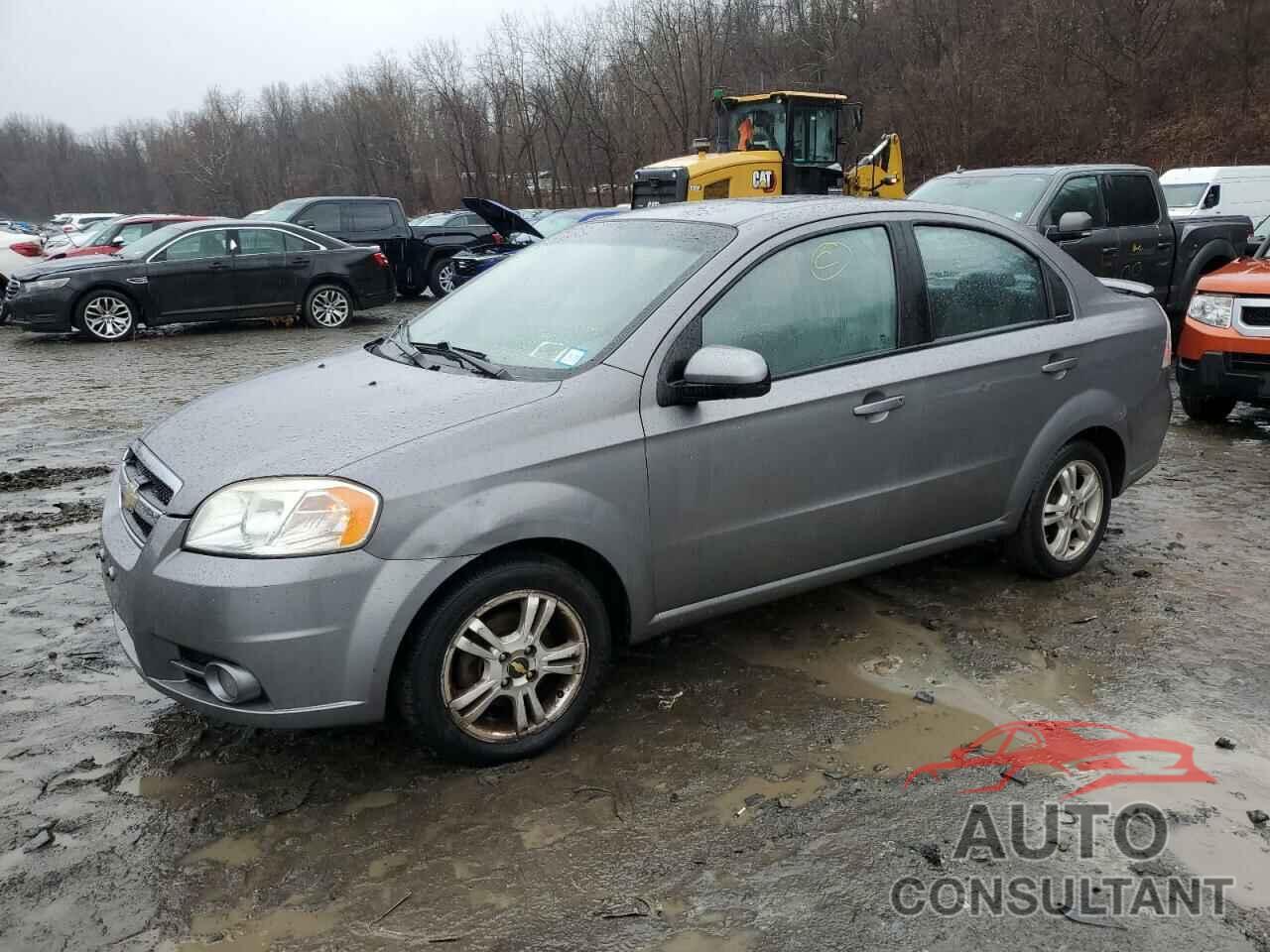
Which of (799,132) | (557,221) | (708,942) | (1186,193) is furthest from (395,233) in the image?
(708,942)

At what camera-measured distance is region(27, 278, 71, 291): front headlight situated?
13.5m

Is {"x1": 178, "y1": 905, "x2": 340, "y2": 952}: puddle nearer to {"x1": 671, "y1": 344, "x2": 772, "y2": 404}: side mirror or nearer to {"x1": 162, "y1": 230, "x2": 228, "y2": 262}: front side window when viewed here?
{"x1": 671, "y1": 344, "x2": 772, "y2": 404}: side mirror

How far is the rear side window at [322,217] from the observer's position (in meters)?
17.8

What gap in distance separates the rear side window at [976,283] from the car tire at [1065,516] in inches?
26.4

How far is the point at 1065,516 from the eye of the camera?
4609 mm

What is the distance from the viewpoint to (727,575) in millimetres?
3576

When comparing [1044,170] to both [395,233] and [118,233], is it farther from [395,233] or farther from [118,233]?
[118,233]

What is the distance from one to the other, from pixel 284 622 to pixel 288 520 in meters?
0.28

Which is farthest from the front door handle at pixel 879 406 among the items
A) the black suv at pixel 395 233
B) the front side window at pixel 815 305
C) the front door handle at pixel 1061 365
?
the black suv at pixel 395 233

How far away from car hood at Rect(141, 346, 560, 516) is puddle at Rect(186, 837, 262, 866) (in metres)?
0.93

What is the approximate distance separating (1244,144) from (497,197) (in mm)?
35339

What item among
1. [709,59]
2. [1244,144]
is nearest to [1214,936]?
[1244,144]

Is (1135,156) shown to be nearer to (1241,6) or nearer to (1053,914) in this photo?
(1241,6)

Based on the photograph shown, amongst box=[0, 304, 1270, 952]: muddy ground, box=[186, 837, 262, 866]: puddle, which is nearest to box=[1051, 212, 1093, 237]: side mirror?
box=[0, 304, 1270, 952]: muddy ground
